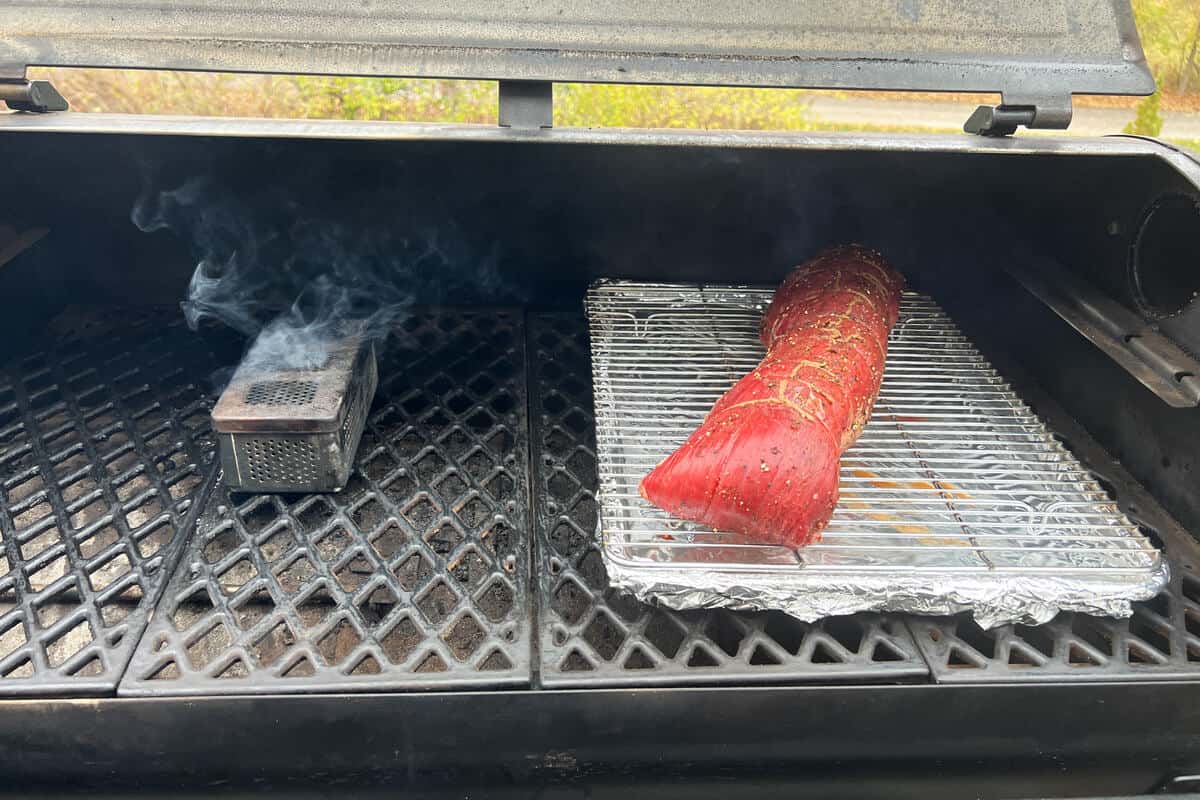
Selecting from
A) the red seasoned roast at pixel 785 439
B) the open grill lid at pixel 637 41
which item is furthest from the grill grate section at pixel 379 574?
the open grill lid at pixel 637 41

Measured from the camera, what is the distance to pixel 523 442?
1.90 meters

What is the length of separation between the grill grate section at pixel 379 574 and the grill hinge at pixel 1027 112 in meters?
1.31

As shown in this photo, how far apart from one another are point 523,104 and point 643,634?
109cm

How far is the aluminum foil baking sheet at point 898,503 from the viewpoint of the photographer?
4.50ft

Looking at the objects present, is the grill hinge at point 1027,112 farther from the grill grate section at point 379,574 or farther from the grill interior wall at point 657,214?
the grill grate section at point 379,574

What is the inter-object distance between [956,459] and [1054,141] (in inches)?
28.7

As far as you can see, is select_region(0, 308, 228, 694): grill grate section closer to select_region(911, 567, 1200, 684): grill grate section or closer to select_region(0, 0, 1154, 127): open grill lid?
select_region(0, 0, 1154, 127): open grill lid

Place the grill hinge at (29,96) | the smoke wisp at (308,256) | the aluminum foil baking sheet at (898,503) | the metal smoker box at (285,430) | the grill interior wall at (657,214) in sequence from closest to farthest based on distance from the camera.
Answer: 1. the aluminum foil baking sheet at (898,503)
2. the grill hinge at (29,96)
3. the metal smoker box at (285,430)
4. the grill interior wall at (657,214)
5. the smoke wisp at (308,256)

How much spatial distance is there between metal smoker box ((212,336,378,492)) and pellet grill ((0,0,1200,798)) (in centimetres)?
6

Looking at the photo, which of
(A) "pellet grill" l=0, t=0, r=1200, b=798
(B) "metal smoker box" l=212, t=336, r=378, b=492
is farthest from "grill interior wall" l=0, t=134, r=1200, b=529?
(B) "metal smoker box" l=212, t=336, r=378, b=492

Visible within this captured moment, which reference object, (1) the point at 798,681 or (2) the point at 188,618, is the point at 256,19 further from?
(1) the point at 798,681

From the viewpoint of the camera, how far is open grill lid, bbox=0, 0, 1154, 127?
4.99 feet

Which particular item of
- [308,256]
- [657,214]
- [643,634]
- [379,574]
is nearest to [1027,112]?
[657,214]

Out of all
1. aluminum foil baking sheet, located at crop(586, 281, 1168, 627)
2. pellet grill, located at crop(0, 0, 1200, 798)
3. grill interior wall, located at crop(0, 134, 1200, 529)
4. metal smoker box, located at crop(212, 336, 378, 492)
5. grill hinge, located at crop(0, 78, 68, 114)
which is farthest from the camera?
grill interior wall, located at crop(0, 134, 1200, 529)
